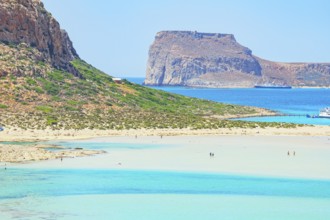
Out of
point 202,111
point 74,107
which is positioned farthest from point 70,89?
point 202,111

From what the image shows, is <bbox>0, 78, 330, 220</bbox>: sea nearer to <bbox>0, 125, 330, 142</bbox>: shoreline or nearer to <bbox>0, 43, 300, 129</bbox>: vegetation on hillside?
<bbox>0, 125, 330, 142</bbox>: shoreline

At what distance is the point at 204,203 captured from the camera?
35.3 m

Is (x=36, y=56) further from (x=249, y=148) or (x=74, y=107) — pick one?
(x=249, y=148)

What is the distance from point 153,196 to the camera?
36.8 m

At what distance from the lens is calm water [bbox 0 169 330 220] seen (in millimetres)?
32750

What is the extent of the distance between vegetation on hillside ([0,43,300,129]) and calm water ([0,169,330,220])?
26042mm

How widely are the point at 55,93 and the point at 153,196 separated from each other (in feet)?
155

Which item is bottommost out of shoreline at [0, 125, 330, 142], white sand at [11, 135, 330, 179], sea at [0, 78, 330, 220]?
sea at [0, 78, 330, 220]

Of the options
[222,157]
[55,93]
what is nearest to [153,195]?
[222,157]

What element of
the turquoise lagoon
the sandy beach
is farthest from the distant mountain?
the turquoise lagoon

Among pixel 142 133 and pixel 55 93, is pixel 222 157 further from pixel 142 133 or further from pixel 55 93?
pixel 55 93

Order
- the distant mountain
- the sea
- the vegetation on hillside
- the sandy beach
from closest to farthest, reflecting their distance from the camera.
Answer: the sea, the sandy beach, the vegetation on hillside, the distant mountain

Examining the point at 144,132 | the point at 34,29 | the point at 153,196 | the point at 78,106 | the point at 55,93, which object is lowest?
the point at 153,196

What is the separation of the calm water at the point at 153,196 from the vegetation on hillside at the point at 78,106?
1025 inches
